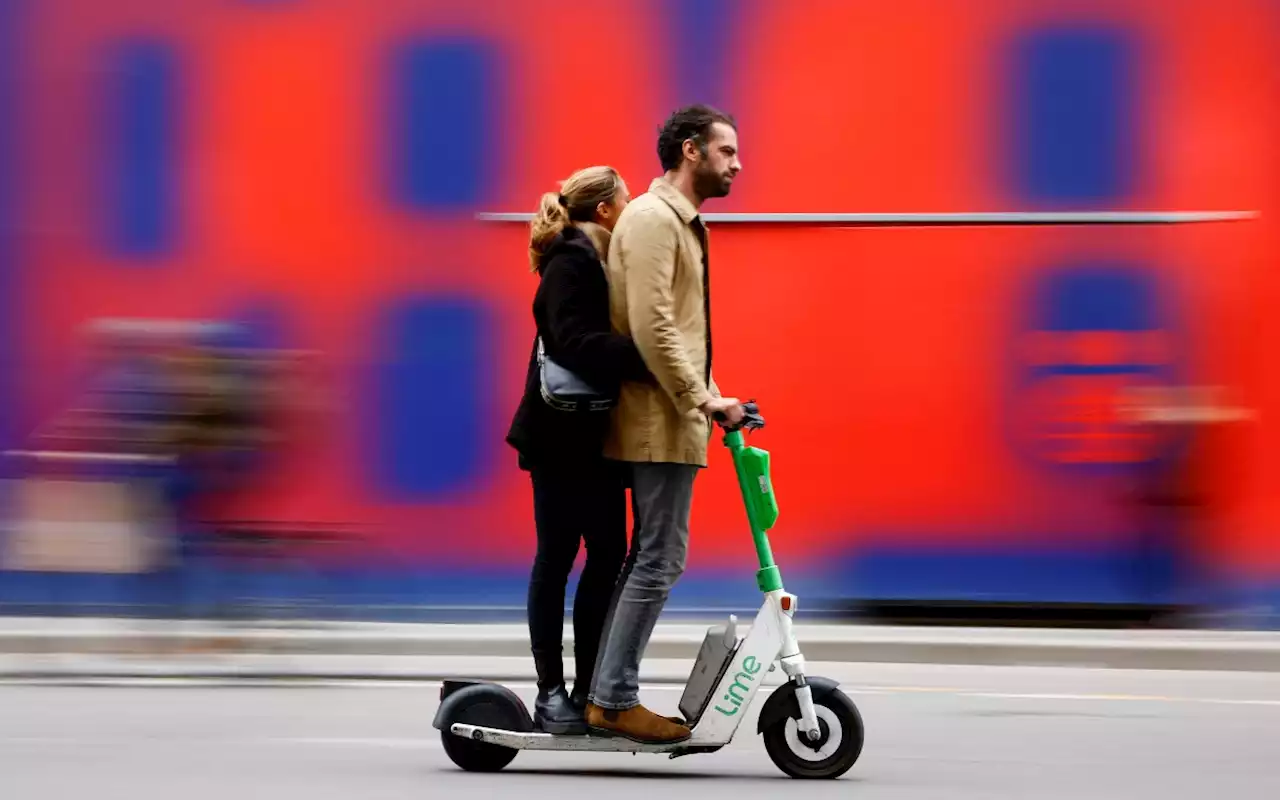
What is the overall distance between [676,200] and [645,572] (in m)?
0.99

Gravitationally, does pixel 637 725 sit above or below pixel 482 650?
above

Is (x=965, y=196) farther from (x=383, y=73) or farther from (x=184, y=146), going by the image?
(x=184, y=146)

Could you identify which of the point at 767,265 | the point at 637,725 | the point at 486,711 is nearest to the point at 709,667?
the point at 637,725

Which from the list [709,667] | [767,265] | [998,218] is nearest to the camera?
[709,667]

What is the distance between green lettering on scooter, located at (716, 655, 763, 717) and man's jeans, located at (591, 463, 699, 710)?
0.25 meters

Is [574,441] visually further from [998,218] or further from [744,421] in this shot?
[998,218]

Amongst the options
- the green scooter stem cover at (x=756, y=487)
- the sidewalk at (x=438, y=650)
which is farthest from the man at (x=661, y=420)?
the sidewalk at (x=438, y=650)

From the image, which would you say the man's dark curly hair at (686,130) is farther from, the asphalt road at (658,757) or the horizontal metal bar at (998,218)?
the horizontal metal bar at (998,218)

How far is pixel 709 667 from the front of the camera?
5613 millimetres

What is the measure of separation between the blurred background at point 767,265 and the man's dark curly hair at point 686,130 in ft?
12.7

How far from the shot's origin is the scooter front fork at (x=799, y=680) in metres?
5.49

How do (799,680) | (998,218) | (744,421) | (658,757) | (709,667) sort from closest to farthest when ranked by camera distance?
(744,421) < (799,680) < (709,667) < (658,757) < (998,218)

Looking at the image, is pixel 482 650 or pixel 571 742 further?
pixel 482 650

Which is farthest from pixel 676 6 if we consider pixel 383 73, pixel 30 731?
pixel 30 731
